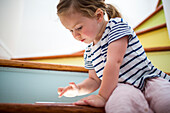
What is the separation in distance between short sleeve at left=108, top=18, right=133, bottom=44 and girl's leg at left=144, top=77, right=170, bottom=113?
231 mm

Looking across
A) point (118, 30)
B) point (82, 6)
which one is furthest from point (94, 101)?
point (82, 6)

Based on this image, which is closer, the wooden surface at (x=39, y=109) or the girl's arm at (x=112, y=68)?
the wooden surface at (x=39, y=109)

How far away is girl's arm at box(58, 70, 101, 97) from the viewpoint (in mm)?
711

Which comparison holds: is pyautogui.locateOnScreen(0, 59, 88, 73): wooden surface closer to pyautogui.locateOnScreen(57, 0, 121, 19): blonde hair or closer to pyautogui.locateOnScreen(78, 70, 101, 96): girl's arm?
pyautogui.locateOnScreen(78, 70, 101, 96): girl's arm

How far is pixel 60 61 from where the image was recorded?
55.7 inches

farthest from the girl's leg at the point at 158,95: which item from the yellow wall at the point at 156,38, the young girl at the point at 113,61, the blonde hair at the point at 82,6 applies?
the yellow wall at the point at 156,38

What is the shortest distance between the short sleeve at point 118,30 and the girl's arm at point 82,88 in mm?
280

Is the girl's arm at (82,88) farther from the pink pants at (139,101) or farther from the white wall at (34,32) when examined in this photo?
the white wall at (34,32)

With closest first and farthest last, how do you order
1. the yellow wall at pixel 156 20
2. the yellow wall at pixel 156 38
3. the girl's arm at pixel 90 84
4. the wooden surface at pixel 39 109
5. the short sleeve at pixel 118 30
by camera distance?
the wooden surface at pixel 39 109
the short sleeve at pixel 118 30
the girl's arm at pixel 90 84
the yellow wall at pixel 156 38
the yellow wall at pixel 156 20

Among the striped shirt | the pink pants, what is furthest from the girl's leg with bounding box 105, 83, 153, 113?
the striped shirt

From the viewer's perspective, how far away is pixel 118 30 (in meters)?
0.66

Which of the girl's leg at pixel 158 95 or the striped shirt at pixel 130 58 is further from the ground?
the striped shirt at pixel 130 58

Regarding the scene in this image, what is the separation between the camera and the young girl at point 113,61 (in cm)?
51

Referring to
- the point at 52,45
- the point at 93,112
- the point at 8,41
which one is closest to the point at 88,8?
the point at 93,112
